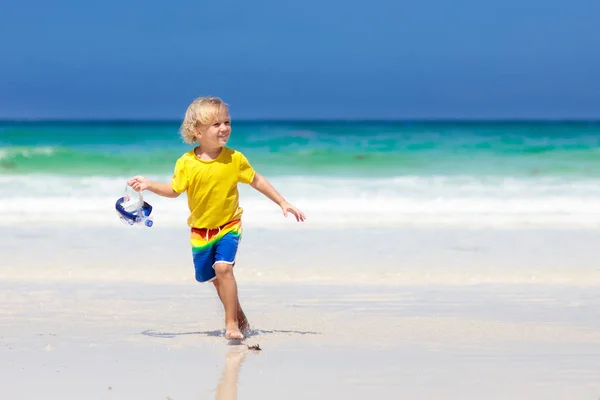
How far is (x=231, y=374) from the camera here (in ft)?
12.3

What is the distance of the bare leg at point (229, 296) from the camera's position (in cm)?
438

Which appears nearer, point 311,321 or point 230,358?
point 230,358

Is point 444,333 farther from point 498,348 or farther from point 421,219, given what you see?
point 421,219

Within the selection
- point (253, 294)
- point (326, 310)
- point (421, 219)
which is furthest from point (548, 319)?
point (421, 219)

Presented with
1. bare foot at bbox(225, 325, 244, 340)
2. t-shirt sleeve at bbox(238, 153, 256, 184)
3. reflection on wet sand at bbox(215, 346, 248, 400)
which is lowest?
reflection on wet sand at bbox(215, 346, 248, 400)

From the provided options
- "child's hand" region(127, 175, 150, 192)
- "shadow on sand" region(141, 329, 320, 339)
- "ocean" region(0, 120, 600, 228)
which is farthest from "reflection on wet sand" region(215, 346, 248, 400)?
"ocean" region(0, 120, 600, 228)

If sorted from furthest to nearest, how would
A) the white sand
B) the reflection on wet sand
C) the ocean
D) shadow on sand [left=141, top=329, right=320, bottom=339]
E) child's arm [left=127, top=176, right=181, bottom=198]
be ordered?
1. the ocean
2. shadow on sand [left=141, top=329, right=320, bottom=339]
3. child's arm [left=127, top=176, right=181, bottom=198]
4. the white sand
5. the reflection on wet sand

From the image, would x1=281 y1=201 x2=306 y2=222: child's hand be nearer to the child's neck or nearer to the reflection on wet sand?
the child's neck

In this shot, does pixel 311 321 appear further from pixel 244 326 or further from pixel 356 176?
pixel 356 176

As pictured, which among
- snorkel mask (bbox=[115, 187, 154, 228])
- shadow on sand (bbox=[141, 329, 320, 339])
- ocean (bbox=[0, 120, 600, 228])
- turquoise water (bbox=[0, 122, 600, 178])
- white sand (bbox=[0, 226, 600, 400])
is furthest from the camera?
turquoise water (bbox=[0, 122, 600, 178])

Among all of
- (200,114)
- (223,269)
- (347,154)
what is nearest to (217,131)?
(200,114)

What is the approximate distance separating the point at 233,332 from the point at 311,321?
66 cm

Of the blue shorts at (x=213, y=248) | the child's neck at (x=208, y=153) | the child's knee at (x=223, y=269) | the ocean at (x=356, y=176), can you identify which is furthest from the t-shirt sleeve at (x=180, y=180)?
the ocean at (x=356, y=176)

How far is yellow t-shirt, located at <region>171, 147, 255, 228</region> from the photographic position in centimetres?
434
